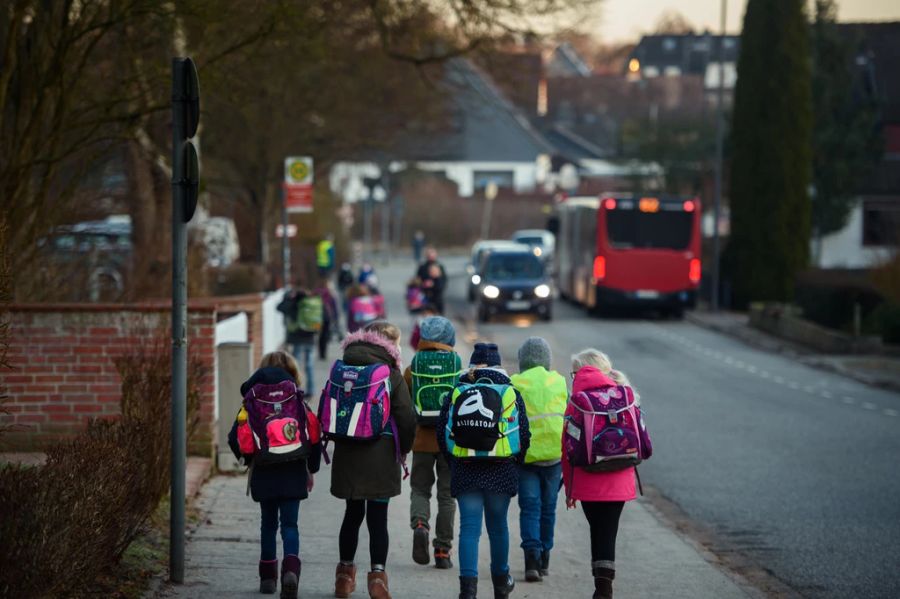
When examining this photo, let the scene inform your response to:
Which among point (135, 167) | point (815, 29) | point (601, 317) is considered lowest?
point (601, 317)

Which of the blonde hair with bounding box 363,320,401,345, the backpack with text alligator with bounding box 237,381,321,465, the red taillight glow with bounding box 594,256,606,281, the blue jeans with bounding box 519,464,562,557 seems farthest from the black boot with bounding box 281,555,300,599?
the red taillight glow with bounding box 594,256,606,281

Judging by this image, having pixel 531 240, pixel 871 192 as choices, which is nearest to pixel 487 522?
pixel 871 192

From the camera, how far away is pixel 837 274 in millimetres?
35344

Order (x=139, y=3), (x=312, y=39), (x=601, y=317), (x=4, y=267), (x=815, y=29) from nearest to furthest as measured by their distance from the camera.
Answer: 1. (x=4, y=267)
2. (x=139, y=3)
3. (x=312, y=39)
4. (x=601, y=317)
5. (x=815, y=29)

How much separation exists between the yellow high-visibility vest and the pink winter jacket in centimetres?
63

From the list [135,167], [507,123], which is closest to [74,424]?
[135,167]

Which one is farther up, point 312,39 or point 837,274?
point 312,39

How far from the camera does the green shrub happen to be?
583 centimetres

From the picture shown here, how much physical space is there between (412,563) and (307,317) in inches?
361

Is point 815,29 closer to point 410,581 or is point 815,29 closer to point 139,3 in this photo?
point 139,3

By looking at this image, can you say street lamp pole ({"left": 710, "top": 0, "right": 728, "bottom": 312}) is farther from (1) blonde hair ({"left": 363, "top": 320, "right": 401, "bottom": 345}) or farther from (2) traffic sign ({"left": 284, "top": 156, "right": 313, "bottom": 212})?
(1) blonde hair ({"left": 363, "top": 320, "right": 401, "bottom": 345})

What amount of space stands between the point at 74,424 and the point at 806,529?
5.77 metres

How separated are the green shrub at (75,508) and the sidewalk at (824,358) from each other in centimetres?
1713

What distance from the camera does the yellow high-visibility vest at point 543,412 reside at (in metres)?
8.80
